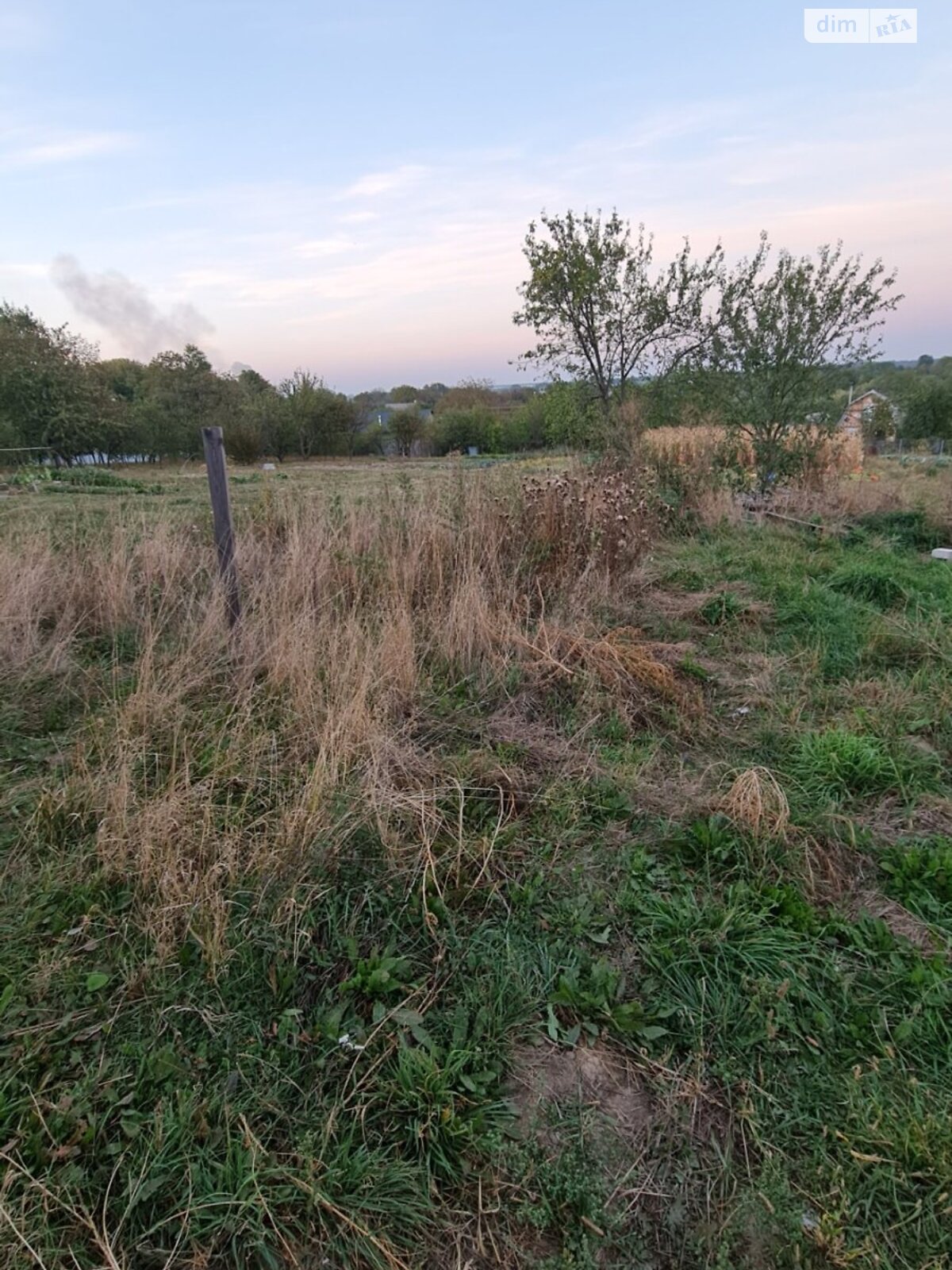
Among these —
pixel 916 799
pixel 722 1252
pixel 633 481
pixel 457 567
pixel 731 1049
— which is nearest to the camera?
pixel 722 1252

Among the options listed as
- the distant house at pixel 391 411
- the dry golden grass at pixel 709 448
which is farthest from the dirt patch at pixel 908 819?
the distant house at pixel 391 411

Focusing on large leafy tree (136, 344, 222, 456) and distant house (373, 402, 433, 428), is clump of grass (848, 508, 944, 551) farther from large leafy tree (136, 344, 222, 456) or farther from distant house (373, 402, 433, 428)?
distant house (373, 402, 433, 428)

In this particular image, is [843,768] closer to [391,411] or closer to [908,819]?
[908,819]

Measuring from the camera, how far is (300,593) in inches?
148

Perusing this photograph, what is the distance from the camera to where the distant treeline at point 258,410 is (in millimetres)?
12801

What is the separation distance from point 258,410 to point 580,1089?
37.8 meters

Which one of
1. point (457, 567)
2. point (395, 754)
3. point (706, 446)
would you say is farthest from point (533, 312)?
point (395, 754)

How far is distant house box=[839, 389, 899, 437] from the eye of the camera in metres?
8.05

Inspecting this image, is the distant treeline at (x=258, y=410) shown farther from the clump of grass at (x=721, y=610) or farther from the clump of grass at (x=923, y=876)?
the clump of grass at (x=923, y=876)

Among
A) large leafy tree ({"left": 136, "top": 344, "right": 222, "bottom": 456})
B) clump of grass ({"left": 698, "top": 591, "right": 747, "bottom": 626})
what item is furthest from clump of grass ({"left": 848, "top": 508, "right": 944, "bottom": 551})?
large leafy tree ({"left": 136, "top": 344, "right": 222, "bottom": 456})

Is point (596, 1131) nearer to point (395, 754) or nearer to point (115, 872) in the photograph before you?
point (395, 754)

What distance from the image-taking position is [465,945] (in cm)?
172

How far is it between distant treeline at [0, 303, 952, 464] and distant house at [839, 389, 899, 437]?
2.92 feet

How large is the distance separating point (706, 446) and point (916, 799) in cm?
710
